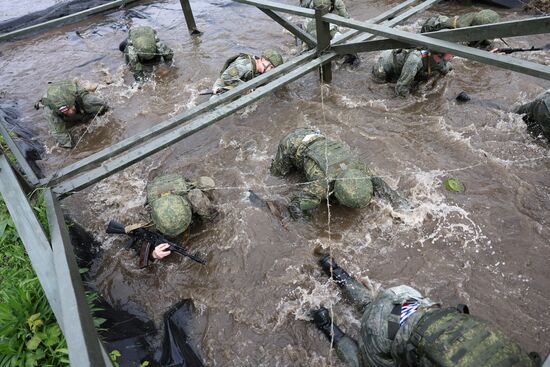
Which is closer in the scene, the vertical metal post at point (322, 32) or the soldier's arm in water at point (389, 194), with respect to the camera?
the soldier's arm in water at point (389, 194)

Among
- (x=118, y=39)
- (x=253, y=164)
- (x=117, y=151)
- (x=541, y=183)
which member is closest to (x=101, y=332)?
(x=117, y=151)

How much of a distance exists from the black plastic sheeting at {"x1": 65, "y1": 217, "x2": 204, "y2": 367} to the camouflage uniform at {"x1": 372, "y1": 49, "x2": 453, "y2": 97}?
473 cm

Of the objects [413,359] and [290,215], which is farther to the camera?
[290,215]

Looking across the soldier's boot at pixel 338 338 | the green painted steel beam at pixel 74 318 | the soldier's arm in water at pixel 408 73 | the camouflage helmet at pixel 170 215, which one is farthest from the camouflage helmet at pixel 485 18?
the green painted steel beam at pixel 74 318

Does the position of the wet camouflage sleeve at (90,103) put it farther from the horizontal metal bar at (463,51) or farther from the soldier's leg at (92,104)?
the horizontal metal bar at (463,51)

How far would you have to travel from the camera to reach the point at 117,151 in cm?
407

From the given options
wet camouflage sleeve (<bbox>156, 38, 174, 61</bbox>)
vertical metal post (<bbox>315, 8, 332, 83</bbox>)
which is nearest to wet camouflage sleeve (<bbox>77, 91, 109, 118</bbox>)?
wet camouflage sleeve (<bbox>156, 38, 174, 61</bbox>)

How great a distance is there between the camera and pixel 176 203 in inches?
156

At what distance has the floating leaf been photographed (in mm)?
4367

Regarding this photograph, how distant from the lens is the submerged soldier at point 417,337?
2.00m

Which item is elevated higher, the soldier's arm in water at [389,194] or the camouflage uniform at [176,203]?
the camouflage uniform at [176,203]

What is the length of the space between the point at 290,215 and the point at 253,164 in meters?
1.14

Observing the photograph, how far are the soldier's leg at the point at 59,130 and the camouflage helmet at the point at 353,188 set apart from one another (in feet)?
15.5

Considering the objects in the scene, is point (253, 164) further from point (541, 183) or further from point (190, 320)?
point (541, 183)
